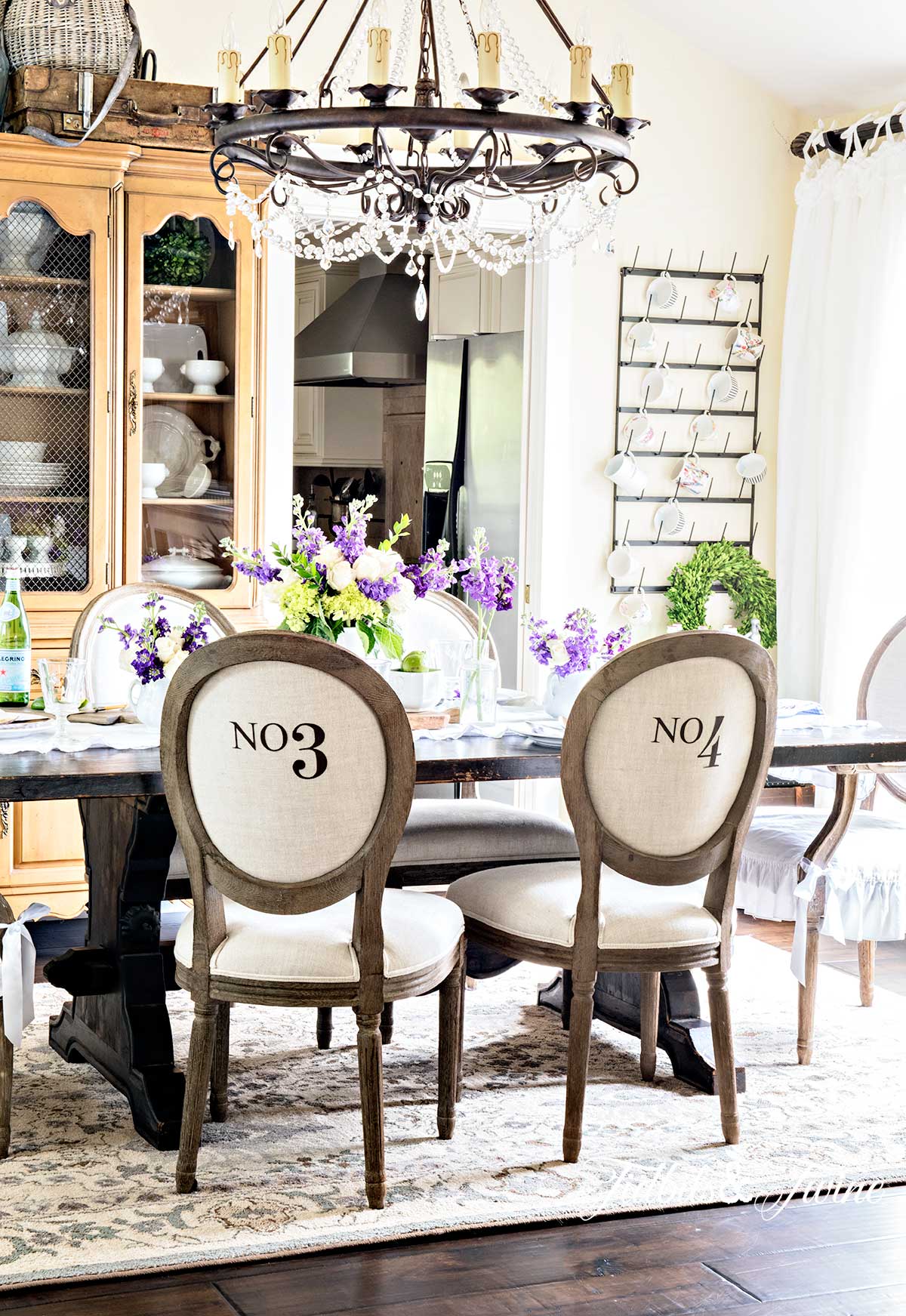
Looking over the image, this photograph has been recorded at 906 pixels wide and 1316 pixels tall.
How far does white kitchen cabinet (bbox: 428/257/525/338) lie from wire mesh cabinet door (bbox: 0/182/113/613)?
1.59 meters

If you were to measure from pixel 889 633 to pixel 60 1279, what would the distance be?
2.44 m

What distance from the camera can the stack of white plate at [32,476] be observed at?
409 cm

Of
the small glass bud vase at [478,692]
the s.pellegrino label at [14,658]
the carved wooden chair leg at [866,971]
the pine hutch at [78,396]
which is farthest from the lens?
the pine hutch at [78,396]

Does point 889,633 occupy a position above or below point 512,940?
above

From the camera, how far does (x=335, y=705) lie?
2291mm

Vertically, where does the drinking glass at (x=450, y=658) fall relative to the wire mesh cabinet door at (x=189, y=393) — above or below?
below

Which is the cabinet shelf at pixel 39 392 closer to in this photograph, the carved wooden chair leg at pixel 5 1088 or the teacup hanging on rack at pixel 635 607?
the teacup hanging on rack at pixel 635 607

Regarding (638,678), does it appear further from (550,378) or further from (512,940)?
(550,378)

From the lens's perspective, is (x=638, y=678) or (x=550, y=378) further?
(x=550, y=378)

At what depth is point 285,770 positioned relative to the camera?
7.55ft

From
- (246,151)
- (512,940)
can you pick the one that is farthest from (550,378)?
(512,940)

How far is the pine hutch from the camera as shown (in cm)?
405

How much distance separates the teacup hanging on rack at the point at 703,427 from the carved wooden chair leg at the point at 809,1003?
216cm

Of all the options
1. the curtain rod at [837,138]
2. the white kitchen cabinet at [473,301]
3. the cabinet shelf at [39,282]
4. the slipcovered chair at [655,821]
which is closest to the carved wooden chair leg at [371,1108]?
the slipcovered chair at [655,821]
